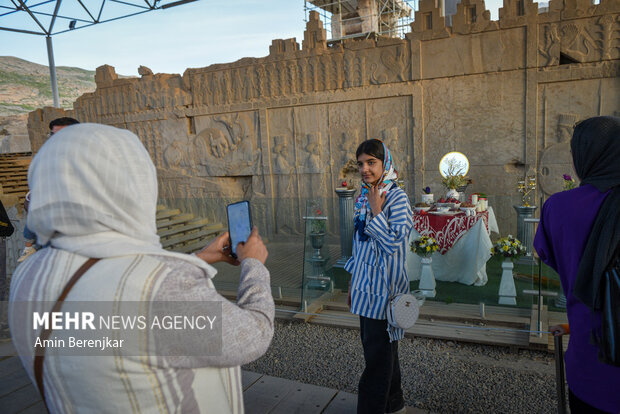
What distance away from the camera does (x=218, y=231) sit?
32.8 feet

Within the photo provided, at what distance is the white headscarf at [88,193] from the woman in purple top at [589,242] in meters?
1.65

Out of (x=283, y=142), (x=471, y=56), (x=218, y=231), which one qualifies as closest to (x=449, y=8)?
(x=471, y=56)

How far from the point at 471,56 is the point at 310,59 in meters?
3.74

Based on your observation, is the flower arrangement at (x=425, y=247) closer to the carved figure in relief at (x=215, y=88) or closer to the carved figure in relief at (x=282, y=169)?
the carved figure in relief at (x=282, y=169)

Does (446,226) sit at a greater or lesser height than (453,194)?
lesser

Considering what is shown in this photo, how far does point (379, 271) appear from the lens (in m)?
2.78

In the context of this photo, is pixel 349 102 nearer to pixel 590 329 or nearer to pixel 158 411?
pixel 590 329

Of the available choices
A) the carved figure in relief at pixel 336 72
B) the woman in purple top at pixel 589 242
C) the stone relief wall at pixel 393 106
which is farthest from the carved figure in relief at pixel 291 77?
the woman in purple top at pixel 589 242

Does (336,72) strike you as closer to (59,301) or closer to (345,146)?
(345,146)

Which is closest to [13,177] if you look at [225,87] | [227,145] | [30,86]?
[227,145]

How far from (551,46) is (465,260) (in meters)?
5.47

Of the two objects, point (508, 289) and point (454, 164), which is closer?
point (508, 289)

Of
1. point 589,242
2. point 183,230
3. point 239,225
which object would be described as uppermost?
point 239,225

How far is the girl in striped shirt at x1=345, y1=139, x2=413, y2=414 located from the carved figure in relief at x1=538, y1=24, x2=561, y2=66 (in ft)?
24.0
